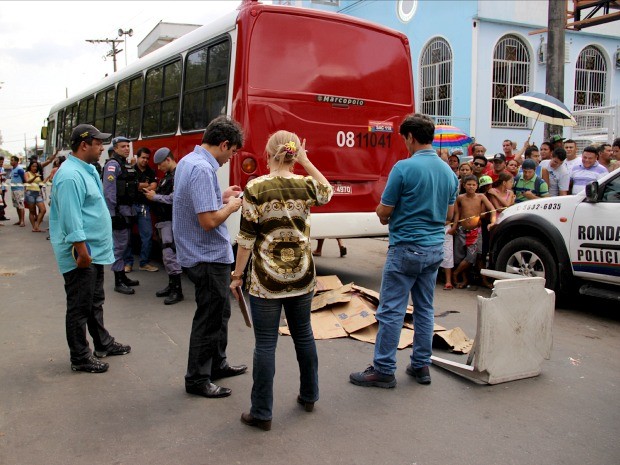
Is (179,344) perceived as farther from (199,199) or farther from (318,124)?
(318,124)

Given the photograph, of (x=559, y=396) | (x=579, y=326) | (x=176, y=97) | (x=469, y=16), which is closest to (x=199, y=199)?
(x=559, y=396)

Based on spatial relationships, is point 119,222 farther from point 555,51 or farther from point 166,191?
point 555,51

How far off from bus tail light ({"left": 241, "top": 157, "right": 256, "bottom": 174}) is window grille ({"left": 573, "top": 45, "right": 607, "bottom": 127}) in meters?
18.4

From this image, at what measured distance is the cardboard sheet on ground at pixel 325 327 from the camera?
17.9 ft

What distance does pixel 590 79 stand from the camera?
21.7 m

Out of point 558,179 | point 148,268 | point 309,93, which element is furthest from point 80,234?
point 558,179

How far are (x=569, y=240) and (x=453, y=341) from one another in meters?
2.16

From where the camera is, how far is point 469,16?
61.6 feet

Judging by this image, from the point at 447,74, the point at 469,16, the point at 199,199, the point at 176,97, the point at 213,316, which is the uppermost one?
the point at 469,16

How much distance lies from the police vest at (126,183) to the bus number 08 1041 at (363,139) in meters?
2.86

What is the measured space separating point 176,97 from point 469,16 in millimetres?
13664

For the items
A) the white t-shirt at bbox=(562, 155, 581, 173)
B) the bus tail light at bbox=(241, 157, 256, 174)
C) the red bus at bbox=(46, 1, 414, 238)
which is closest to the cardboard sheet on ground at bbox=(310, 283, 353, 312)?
the red bus at bbox=(46, 1, 414, 238)

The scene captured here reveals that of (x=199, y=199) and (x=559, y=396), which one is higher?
(x=199, y=199)

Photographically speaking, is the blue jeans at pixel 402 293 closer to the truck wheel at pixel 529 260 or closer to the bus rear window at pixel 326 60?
the truck wheel at pixel 529 260
